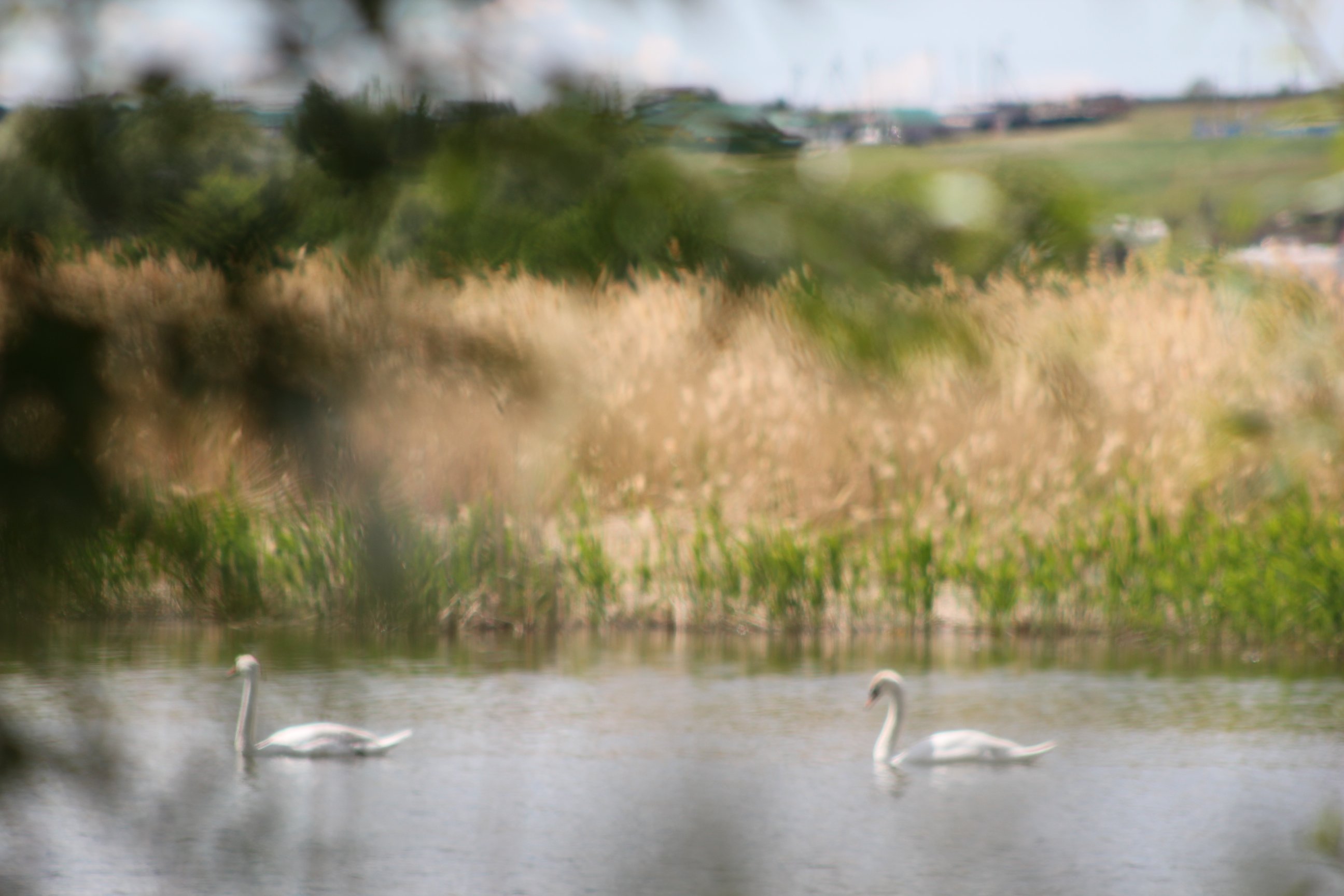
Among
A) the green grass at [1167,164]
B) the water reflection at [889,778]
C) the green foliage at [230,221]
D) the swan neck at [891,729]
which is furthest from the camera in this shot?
the swan neck at [891,729]

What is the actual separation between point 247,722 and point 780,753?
9.66 feet

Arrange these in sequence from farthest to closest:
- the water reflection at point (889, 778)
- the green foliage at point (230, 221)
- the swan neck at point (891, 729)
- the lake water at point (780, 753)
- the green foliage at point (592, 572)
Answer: the green foliage at point (592, 572) < the swan neck at point (891, 729) < the water reflection at point (889, 778) < the lake water at point (780, 753) < the green foliage at point (230, 221)

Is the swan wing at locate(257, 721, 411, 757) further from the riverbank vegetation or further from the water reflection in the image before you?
the riverbank vegetation

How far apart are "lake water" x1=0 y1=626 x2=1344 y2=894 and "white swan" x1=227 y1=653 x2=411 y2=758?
0.08m

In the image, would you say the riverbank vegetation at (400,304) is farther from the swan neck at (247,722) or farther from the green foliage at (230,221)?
the swan neck at (247,722)

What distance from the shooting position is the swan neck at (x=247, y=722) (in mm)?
9742

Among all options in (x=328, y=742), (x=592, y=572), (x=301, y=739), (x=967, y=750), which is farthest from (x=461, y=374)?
(x=592, y=572)

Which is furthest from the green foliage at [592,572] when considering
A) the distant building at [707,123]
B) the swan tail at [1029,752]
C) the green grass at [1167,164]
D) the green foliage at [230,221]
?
the distant building at [707,123]

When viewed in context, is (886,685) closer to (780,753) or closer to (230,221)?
(780,753)

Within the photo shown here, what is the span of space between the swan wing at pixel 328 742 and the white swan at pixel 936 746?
261 centimetres

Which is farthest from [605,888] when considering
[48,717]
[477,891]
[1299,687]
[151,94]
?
[151,94]

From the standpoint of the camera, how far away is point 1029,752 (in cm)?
959

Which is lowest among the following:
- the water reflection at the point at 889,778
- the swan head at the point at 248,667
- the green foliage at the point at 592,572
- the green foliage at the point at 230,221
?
the water reflection at the point at 889,778

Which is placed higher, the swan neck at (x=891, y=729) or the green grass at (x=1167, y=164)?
the green grass at (x=1167, y=164)
